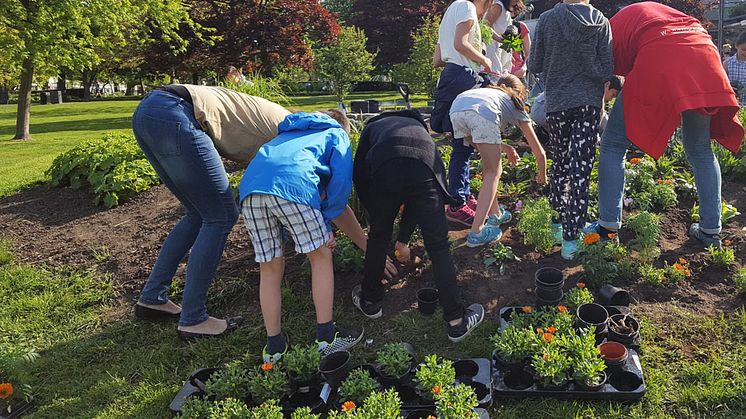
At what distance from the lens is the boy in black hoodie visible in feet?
9.07

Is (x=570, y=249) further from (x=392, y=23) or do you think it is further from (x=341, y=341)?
(x=392, y=23)

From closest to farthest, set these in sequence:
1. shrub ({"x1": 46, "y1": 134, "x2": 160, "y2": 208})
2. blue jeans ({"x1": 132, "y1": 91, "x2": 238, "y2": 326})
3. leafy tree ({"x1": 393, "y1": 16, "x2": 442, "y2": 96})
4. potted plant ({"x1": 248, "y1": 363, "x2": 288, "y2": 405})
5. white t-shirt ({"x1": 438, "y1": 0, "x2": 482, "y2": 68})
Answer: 1. potted plant ({"x1": 248, "y1": 363, "x2": 288, "y2": 405})
2. blue jeans ({"x1": 132, "y1": 91, "x2": 238, "y2": 326})
3. white t-shirt ({"x1": 438, "y1": 0, "x2": 482, "y2": 68})
4. shrub ({"x1": 46, "y1": 134, "x2": 160, "y2": 208})
5. leafy tree ({"x1": 393, "y1": 16, "x2": 442, "y2": 96})

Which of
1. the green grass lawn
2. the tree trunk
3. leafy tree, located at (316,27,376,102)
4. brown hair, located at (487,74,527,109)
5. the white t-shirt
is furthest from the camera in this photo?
leafy tree, located at (316,27,376,102)

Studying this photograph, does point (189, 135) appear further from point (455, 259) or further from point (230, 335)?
point (455, 259)

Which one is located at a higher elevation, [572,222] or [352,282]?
[572,222]

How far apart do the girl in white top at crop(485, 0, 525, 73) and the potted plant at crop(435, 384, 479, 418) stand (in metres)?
3.27

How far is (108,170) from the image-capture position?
571 centimetres

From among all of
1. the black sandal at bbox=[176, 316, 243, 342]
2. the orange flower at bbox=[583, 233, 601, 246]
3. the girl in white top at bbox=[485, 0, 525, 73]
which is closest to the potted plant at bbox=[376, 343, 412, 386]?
the black sandal at bbox=[176, 316, 243, 342]

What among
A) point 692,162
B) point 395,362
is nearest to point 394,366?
point 395,362

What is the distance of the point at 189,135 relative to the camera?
2.79 metres

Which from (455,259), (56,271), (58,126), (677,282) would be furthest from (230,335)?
(58,126)

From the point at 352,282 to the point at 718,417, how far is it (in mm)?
2116

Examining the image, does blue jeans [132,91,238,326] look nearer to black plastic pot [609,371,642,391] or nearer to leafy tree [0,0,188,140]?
black plastic pot [609,371,642,391]

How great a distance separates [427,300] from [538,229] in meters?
0.96
